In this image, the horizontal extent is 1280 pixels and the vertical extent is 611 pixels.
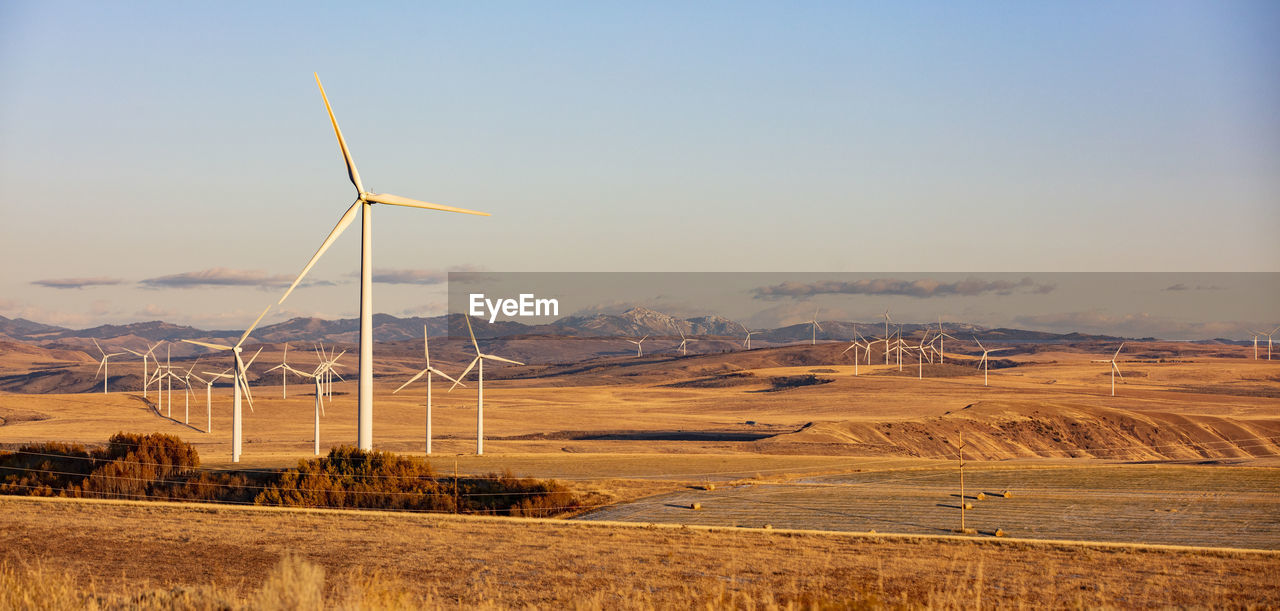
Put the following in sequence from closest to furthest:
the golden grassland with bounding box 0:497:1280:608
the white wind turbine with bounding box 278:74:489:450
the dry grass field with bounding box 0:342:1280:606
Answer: the golden grassland with bounding box 0:497:1280:608
the dry grass field with bounding box 0:342:1280:606
the white wind turbine with bounding box 278:74:489:450

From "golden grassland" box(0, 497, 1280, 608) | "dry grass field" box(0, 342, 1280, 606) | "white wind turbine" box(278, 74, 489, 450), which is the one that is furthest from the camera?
"white wind turbine" box(278, 74, 489, 450)

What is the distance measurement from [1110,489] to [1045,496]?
3265mm

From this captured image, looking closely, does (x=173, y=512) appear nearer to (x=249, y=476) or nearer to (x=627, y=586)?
(x=249, y=476)

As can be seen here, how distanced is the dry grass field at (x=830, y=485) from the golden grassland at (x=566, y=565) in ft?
0.39

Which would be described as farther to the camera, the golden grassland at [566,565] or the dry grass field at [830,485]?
the dry grass field at [830,485]

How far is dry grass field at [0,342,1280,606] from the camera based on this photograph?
758 inches

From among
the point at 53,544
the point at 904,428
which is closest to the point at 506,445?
the point at 904,428

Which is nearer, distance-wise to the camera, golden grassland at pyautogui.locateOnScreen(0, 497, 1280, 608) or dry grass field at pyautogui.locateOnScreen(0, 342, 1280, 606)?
golden grassland at pyautogui.locateOnScreen(0, 497, 1280, 608)

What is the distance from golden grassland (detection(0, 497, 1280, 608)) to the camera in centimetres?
1695

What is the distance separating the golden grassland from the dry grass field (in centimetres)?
12

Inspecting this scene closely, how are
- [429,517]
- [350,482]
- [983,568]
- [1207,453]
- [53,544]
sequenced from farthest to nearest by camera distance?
[1207,453] → [350,482] → [429,517] → [53,544] → [983,568]

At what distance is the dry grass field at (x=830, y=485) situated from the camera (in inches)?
758

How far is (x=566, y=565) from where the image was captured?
808 inches

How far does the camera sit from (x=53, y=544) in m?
22.2
